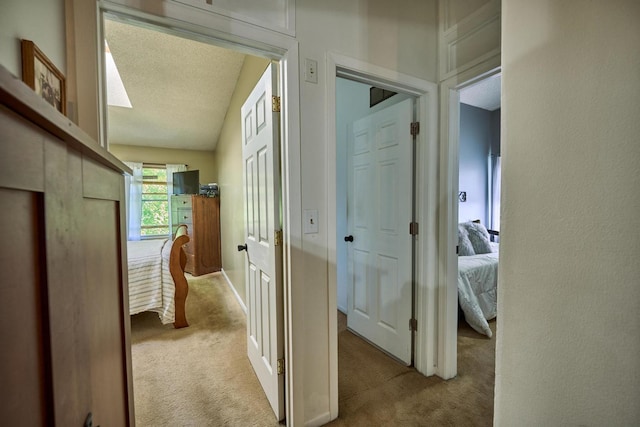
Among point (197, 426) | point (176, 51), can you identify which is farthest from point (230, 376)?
point (176, 51)

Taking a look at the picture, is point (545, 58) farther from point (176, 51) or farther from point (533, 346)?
point (176, 51)

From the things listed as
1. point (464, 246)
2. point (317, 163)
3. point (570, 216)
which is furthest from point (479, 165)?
point (570, 216)

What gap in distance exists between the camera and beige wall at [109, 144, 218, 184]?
16.9 feet

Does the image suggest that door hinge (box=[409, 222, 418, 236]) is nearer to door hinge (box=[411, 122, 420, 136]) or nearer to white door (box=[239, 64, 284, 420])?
door hinge (box=[411, 122, 420, 136])

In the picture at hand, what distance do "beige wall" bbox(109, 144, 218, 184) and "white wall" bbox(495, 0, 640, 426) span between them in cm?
561

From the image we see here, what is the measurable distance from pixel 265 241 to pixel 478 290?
7.63 feet

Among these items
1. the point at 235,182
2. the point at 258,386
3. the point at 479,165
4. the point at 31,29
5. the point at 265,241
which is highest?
the point at 479,165

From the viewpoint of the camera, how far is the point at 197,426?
147cm

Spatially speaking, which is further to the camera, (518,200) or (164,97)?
(164,97)

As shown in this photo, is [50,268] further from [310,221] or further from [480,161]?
[480,161]

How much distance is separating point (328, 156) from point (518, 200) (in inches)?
37.2

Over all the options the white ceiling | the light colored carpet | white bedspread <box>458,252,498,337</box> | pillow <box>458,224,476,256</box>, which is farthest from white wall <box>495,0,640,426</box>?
the white ceiling

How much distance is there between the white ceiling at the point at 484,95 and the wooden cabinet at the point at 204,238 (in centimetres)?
456

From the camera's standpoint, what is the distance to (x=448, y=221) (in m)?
1.81
